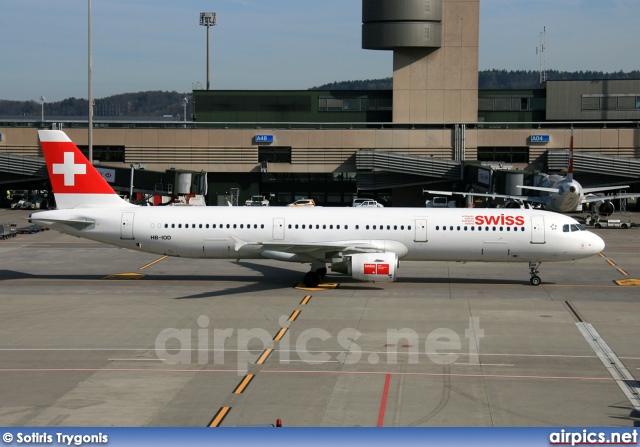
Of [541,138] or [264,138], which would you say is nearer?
[541,138]

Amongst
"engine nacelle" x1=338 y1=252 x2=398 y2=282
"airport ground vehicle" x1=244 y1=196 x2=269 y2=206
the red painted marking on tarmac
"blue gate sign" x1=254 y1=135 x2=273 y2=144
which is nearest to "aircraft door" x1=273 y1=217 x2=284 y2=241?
"engine nacelle" x1=338 y1=252 x2=398 y2=282

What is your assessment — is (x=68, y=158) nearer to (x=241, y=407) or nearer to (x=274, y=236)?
(x=274, y=236)

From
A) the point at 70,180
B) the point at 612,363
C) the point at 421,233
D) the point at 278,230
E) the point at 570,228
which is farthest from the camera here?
the point at 70,180

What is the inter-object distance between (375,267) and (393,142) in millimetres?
52562

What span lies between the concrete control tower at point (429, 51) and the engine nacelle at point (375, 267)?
55.8 metres

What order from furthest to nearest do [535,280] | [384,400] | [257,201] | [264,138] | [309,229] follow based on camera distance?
[264,138] → [257,201] → [535,280] → [309,229] → [384,400]

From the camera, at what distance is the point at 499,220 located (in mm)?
40031

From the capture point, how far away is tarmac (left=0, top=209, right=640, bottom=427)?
20578 millimetres

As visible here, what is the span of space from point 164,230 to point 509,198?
129ft

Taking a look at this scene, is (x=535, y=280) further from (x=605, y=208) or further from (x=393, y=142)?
(x=393, y=142)

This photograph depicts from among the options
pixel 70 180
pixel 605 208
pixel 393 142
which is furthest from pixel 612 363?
pixel 393 142

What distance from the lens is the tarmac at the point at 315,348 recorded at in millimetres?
20578

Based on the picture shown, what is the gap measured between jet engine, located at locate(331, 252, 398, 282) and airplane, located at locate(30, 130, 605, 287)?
3.56 feet

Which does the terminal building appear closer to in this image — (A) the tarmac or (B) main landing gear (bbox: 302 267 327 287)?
(A) the tarmac
